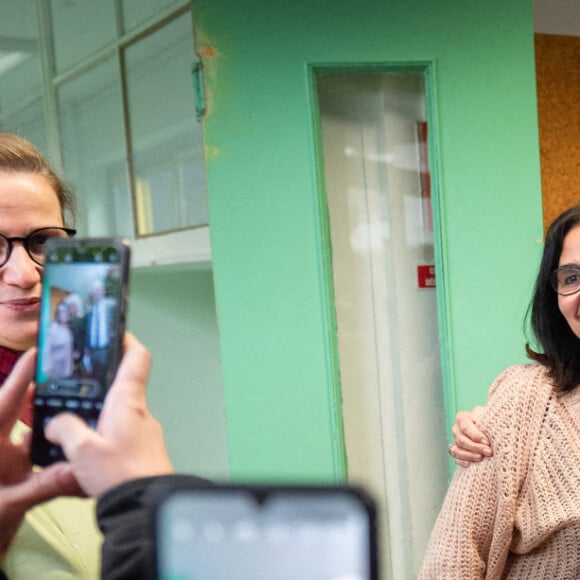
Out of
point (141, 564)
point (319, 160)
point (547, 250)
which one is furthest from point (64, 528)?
point (319, 160)

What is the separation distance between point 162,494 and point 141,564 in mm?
36

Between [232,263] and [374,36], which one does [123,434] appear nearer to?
[232,263]

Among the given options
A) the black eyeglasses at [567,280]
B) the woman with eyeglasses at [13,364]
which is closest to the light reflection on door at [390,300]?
the black eyeglasses at [567,280]

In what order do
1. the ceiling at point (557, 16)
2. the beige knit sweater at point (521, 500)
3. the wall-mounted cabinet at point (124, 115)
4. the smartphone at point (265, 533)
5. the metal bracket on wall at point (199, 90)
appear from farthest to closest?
1. the ceiling at point (557, 16)
2. the wall-mounted cabinet at point (124, 115)
3. the metal bracket on wall at point (199, 90)
4. the beige knit sweater at point (521, 500)
5. the smartphone at point (265, 533)

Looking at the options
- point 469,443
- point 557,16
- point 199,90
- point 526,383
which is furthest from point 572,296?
point 557,16

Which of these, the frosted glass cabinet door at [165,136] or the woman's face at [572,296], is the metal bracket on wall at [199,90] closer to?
the frosted glass cabinet door at [165,136]

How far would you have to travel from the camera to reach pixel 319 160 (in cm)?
153

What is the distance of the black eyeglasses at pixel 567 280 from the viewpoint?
47.3 inches

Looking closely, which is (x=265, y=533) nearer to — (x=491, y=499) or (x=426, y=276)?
(x=491, y=499)

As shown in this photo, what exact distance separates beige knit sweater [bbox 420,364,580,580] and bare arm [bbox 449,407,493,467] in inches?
0.5

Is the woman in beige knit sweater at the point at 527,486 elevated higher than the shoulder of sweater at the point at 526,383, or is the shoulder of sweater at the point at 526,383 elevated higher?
the shoulder of sweater at the point at 526,383

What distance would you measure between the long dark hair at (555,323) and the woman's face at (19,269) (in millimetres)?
1080

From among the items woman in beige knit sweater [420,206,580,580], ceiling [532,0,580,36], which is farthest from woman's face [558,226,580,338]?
ceiling [532,0,580,36]

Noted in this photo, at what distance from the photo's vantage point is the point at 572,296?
47.3 inches
